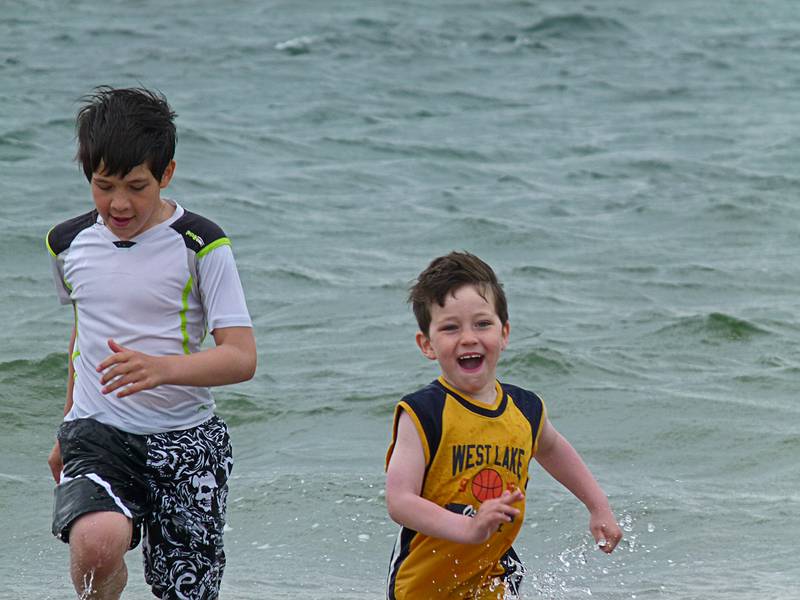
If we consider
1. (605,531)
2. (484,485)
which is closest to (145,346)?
(484,485)

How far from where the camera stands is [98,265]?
4.15m

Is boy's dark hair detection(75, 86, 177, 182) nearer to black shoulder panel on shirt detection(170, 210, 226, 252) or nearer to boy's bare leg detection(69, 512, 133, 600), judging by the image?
black shoulder panel on shirt detection(170, 210, 226, 252)

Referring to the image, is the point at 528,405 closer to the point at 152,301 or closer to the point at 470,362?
the point at 470,362

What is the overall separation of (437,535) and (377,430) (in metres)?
4.08

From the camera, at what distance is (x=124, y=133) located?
4.02 metres

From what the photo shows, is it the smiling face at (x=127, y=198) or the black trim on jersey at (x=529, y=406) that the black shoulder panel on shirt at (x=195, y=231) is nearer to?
the smiling face at (x=127, y=198)

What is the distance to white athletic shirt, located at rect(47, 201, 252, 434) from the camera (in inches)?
162

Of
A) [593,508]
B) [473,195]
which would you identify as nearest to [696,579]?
[593,508]

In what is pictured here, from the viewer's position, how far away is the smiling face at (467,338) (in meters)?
3.85

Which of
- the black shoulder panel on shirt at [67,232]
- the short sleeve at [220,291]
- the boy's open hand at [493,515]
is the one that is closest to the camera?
the boy's open hand at [493,515]

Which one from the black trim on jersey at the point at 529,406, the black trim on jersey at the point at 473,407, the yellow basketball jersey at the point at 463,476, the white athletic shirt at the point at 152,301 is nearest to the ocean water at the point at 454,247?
the white athletic shirt at the point at 152,301

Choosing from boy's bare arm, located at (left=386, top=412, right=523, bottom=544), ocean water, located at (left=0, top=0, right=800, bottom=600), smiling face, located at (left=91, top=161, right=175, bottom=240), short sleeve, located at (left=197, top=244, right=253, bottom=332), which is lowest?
ocean water, located at (left=0, top=0, right=800, bottom=600)

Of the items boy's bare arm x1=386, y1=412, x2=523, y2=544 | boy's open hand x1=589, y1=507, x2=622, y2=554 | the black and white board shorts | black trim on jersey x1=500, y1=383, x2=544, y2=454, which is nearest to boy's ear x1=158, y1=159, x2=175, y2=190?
the black and white board shorts

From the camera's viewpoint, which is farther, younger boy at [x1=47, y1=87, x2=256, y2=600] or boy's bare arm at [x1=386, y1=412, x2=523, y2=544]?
younger boy at [x1=47, y1=87, x2=256, y2=600]
